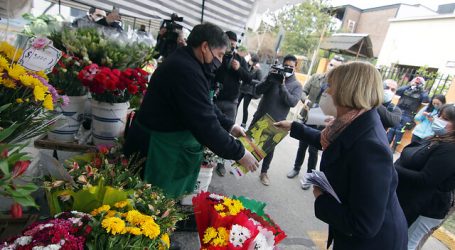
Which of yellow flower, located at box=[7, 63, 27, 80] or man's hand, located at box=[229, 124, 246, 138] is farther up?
yellow flower, located at box=[7, 63, 27, 80]

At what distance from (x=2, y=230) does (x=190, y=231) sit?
1576mm

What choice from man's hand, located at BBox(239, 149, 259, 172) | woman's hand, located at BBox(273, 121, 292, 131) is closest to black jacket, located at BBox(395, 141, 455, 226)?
woman's hand, located at BBox(273, 121, 292, 131)

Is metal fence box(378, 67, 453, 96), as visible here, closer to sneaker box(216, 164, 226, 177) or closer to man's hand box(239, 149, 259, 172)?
sneaker box(216, 164, 226, 177)

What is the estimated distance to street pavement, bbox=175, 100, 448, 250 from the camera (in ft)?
10.9

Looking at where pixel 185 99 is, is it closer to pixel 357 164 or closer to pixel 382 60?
pixel 357 164

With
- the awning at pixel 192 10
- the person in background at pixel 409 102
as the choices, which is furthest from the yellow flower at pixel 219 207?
the person in background at pixel 409 102

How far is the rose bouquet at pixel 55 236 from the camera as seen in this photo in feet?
3.25

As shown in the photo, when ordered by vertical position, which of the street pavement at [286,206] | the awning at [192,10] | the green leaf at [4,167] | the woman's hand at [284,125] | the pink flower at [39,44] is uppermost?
the awning at [192,10]

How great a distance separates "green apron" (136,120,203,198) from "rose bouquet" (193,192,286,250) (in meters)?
0.37

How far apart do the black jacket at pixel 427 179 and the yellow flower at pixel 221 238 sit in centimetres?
185

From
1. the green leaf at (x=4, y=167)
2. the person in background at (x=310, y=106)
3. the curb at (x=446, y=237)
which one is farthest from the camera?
the person in background at (x=310, y=106)

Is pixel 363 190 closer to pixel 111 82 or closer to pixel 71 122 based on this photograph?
pixel 111 82

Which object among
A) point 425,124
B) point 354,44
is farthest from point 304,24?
point 425,124

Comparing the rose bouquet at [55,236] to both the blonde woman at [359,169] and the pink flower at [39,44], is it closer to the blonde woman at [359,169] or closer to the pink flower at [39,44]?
the pink flower at [39,44]
